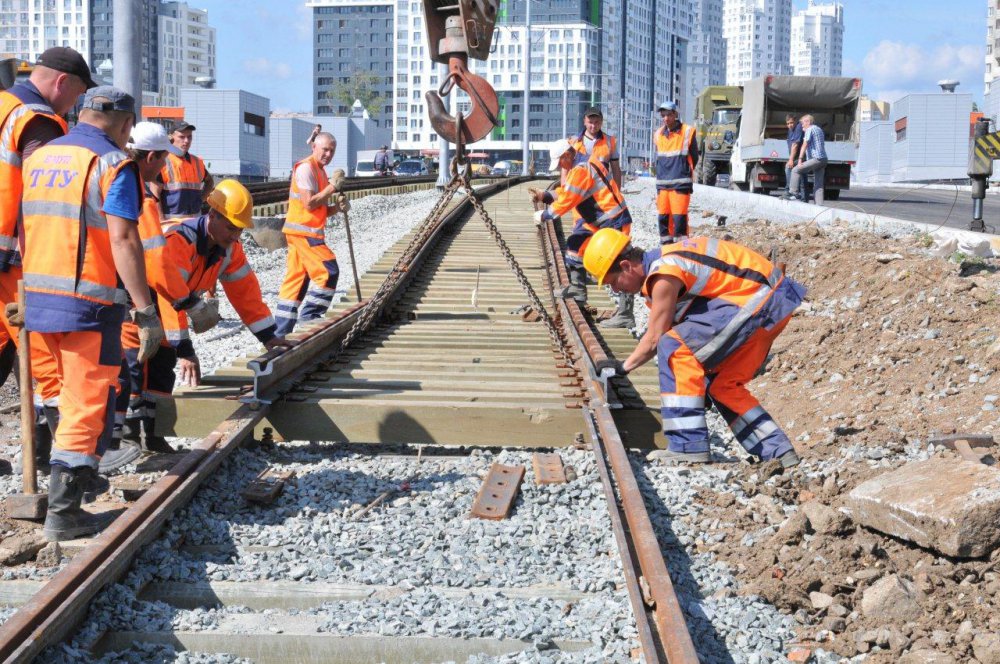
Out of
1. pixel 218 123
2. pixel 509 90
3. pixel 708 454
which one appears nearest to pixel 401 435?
pixel 708 454

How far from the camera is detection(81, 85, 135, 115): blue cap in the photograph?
438 cm

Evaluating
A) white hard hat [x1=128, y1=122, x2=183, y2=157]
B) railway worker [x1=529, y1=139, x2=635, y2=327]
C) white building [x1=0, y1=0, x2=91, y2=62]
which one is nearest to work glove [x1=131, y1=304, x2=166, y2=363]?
white hard hat [x1=128, y1=122, x2=183, y2=157]

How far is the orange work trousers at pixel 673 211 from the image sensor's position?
11.7 metres

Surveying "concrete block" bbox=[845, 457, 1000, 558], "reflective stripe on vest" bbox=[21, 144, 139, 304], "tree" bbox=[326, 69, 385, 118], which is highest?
"tree" bbox=[326, 69, 385, 118]

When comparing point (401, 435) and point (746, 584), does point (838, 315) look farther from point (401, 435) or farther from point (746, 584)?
point (746, 584)

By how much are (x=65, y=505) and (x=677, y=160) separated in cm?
850

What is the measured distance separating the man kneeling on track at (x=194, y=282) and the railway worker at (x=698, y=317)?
190 centimetres

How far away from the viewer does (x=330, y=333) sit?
7.57 meters

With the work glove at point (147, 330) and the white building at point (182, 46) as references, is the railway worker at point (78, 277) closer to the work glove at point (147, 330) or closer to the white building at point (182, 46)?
the work glove at point (147, 330)

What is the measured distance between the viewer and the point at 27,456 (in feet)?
14.8

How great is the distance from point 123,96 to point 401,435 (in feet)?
6.97

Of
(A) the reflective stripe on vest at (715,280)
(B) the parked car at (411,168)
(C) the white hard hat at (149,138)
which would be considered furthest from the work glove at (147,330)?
(B) the parked car at (411,168)

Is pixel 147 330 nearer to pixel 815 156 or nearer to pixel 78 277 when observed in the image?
pixel 78 277

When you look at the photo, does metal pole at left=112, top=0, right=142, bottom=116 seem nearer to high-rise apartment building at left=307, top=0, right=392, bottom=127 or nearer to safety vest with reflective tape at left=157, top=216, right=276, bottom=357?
safety vest with reflective tape at left=157, top=216, right=276, bottom=357
